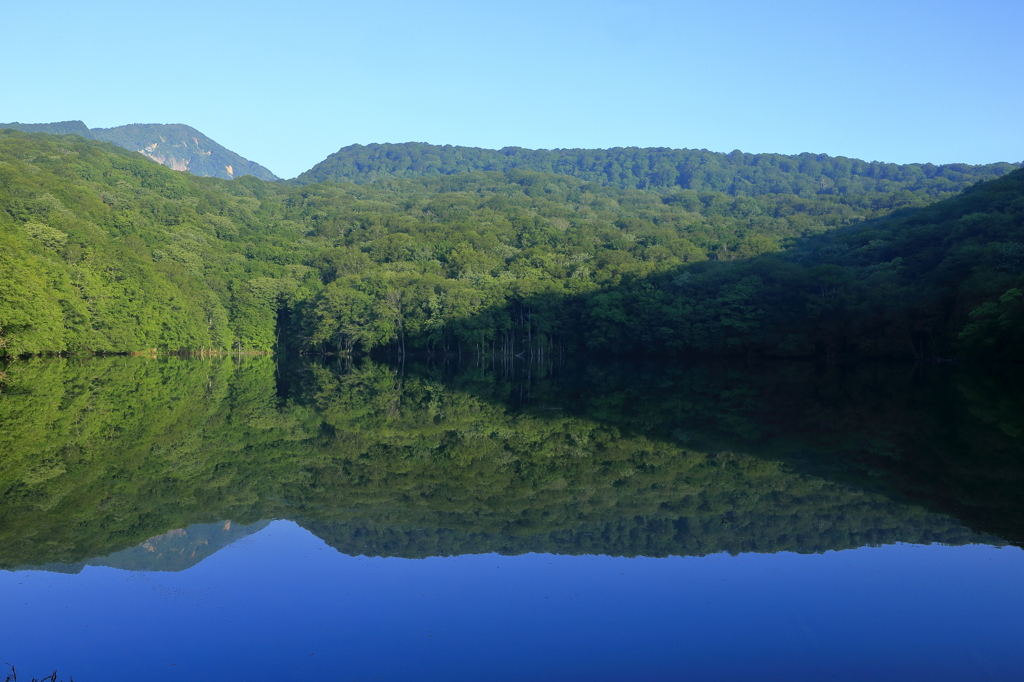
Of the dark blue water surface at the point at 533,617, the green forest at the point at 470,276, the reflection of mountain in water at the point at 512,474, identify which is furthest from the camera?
the green forest at the point at 470,276

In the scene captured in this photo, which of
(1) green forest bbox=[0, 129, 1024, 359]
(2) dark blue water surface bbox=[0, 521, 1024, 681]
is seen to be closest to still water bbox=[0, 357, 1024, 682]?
(2) dark blue water surface bbox=[0, 521, 1024, 681]

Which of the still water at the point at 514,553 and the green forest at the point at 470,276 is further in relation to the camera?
the green forest at the point at 470,276

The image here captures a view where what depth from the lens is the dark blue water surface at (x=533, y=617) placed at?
20.8ft

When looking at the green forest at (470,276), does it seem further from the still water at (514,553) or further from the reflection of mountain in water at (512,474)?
the still water at (514,553)

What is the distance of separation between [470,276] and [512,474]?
80.0 meters

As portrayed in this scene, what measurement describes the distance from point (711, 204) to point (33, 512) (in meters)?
165

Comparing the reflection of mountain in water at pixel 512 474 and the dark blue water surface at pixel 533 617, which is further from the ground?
the dark blue water surface at pixel 533 617

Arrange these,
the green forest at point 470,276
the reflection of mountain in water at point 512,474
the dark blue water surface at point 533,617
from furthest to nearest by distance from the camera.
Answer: the green forest at point 470,276
the reflection of mountain in water at point 512,474
the dark blue water surface at point 533,617

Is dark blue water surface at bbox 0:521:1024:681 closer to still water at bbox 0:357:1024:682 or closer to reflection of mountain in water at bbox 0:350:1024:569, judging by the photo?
still water at bbox 0:357:1024:682

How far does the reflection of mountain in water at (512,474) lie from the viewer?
394 inches

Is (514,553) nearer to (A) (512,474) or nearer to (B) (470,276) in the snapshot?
(A) (512,474)

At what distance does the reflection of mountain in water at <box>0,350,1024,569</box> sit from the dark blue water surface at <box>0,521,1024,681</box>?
0.70 meters

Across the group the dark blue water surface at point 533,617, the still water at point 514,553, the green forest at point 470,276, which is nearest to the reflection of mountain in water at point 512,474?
the still water at point 514,553

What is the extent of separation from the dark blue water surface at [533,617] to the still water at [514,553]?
31 millimetres
